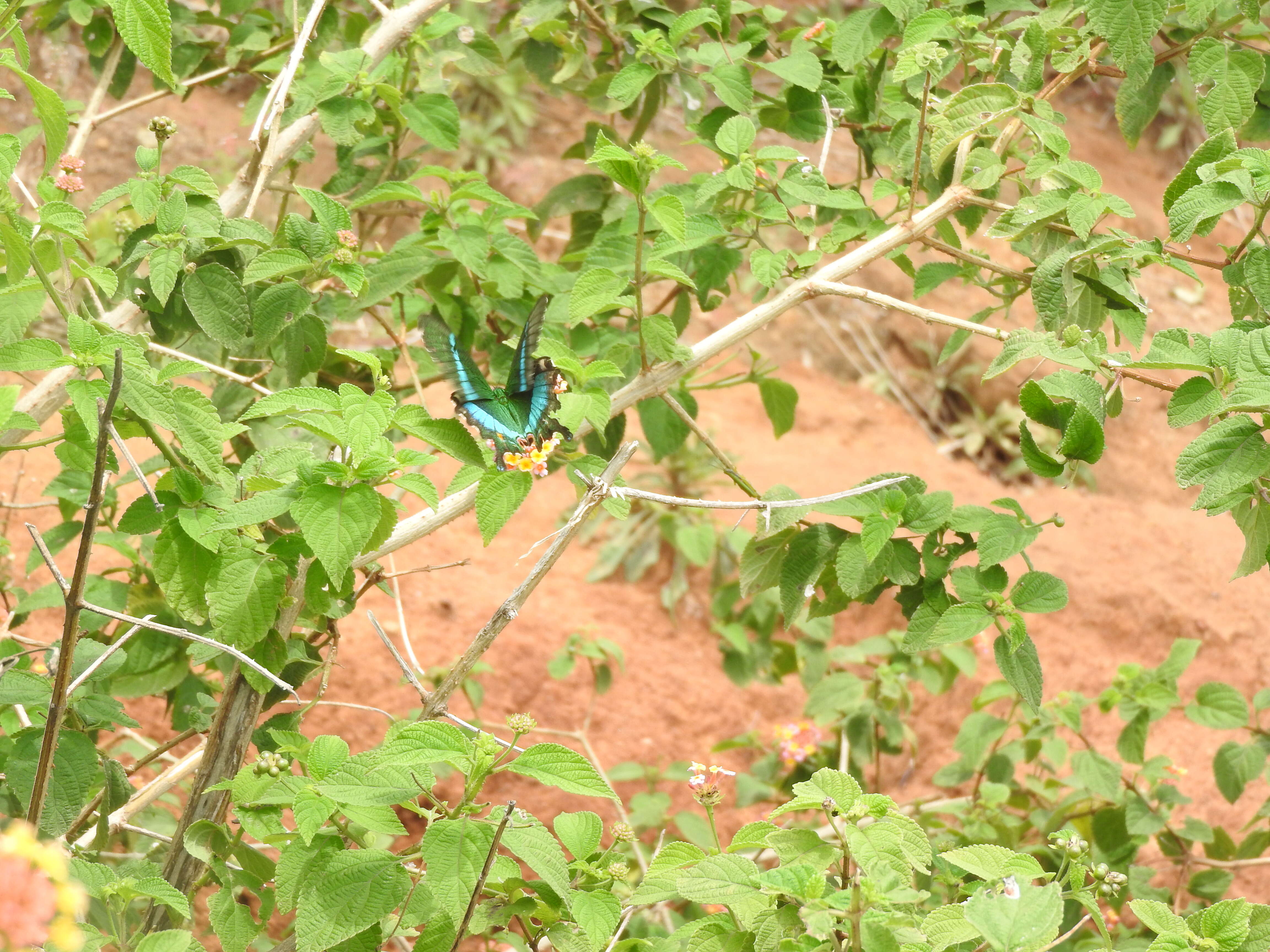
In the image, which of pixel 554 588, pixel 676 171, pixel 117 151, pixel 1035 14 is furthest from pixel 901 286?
pixel 117 151

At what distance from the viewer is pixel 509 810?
0.94 meters

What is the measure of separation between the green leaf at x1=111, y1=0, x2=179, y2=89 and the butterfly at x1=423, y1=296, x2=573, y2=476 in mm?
419

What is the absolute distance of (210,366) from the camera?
1289mm

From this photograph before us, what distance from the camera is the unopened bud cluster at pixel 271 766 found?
123cm

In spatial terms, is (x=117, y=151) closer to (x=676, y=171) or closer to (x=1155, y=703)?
(x=676, y=171)

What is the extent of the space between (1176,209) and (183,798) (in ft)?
7.20

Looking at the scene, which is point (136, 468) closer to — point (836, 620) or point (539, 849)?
point (539, 849)

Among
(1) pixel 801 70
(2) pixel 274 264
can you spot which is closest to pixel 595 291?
(2) pixel 274 264

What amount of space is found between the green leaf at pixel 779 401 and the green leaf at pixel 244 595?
99 cm

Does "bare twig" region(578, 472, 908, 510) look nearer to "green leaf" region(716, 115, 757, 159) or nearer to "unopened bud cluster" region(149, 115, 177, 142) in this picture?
"green leaf" region(716, 115, 757, 159)

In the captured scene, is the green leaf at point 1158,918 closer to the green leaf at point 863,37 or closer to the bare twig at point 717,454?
the bare twig at point 717,454

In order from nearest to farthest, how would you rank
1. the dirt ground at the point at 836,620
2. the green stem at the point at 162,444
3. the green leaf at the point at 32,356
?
the green leaf at the point at 32,356, the green stem at the point at 162,444, the dirt ground at the point at 836,620

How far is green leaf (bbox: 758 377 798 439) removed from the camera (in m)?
1.96

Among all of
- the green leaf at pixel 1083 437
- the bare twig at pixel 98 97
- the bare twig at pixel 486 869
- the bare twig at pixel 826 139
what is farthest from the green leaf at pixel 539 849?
the bare twig at pixel 98 97
